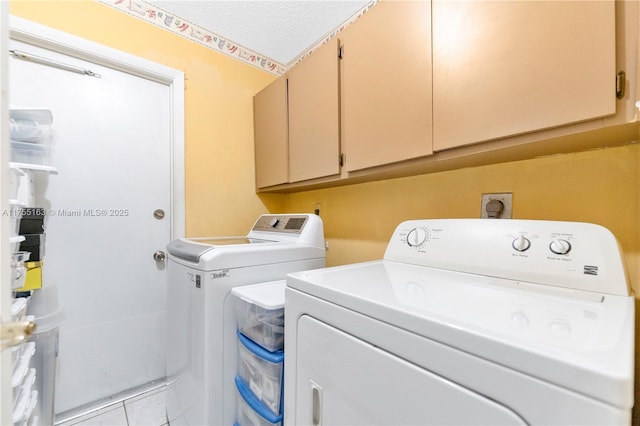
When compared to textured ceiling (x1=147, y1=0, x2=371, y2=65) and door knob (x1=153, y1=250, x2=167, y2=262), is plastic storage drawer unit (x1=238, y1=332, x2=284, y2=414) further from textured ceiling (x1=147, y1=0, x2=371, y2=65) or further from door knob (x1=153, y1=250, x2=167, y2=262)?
textured ceiling (x1=147, y1=0, x2=371, y2=65)

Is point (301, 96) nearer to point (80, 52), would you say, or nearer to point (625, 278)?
point (80, 52)

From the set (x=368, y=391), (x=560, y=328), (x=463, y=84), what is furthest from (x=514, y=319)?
(x=463, y=84)

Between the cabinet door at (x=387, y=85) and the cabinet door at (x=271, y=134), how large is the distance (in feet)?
1.93

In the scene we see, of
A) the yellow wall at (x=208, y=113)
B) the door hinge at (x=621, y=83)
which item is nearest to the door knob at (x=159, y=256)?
the yellow wall at (x=208, y=113)

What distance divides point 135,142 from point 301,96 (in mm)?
1126

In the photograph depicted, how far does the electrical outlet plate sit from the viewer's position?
1.11 metres

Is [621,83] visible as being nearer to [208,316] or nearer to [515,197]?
[515,197]

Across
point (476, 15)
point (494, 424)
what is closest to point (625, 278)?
point (494, 424)

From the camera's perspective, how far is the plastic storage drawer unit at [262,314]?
1.01 m

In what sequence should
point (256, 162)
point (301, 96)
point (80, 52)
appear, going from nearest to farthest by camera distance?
point (80, 52) < point (301, 96) < point (256, 162)

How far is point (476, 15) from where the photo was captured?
878 mm

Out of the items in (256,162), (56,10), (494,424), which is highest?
(56,10)

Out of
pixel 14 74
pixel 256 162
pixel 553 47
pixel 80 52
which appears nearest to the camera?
pixel 553 47

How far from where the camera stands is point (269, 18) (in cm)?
175
